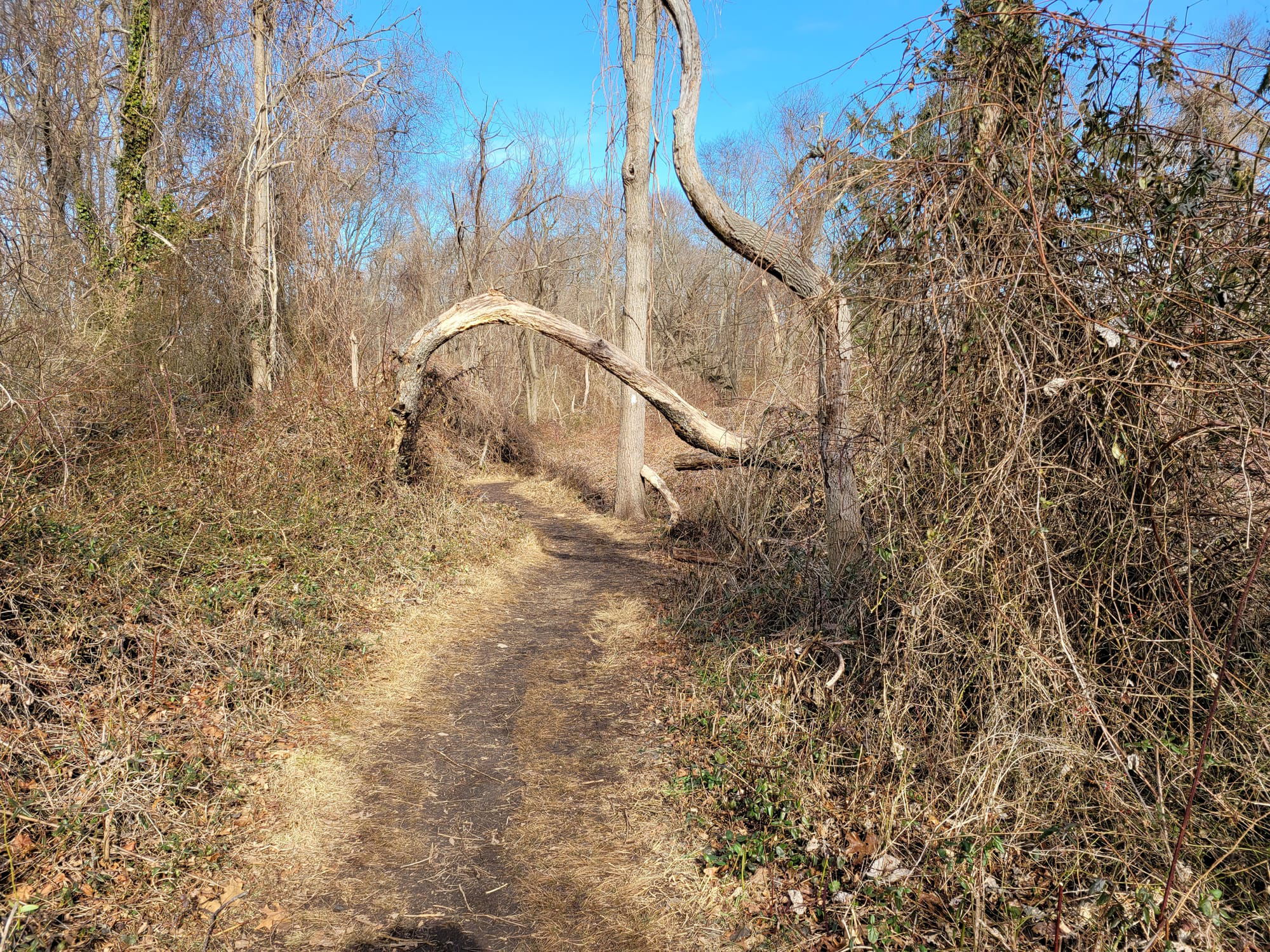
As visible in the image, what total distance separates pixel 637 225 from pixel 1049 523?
982 centimetres

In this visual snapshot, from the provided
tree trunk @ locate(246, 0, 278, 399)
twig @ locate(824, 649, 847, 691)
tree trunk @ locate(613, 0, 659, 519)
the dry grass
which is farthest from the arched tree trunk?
twig @ locate(824, 649, 847, 691)

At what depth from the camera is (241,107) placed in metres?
12.7

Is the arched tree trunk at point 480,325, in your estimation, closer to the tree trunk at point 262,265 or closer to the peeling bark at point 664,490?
the peeling bark at point 664,490

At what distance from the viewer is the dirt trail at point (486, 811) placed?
10.7 ft

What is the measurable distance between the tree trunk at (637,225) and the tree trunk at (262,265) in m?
5.78

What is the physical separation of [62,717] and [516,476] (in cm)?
1398

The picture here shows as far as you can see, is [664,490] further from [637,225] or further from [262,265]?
[262,265]

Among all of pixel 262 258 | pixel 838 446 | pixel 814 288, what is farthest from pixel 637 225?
pixel 838 446

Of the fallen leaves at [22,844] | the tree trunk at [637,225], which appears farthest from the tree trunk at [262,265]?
the fallen leaves at [22,844]

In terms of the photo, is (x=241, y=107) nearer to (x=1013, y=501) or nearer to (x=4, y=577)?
(x=4, y=577)

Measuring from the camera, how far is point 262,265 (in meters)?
11.5

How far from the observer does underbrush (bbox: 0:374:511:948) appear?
Answer: 10.8ft

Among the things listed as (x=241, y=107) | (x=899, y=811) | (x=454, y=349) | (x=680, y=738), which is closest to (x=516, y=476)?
(x=454, y=349)

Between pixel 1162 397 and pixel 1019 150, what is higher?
pixel 1019 150
